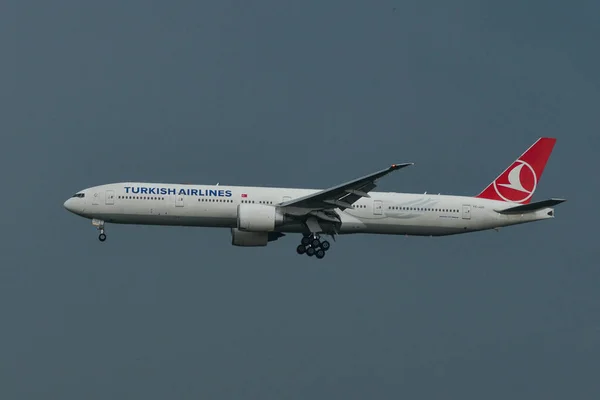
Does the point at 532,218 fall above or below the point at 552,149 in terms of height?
below

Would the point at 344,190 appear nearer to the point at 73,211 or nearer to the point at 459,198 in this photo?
the point at 459,198

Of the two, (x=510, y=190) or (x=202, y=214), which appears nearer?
(x=202, y=214)

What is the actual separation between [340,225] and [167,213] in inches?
376

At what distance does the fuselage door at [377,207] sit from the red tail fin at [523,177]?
7003 mm

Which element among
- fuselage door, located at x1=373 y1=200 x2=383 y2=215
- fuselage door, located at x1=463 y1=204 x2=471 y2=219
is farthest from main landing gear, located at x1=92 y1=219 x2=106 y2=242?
fuselage door, located at x1=463 y1=204 x2=471 y2=219

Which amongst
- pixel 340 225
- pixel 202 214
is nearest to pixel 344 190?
pixel 340 225

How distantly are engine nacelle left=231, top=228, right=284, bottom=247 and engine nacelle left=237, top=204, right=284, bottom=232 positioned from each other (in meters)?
2.68

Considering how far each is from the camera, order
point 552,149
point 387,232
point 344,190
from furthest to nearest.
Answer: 1. point 552,149
2. point 387,232
3. point 344,190

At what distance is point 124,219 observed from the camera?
6794 centimetres

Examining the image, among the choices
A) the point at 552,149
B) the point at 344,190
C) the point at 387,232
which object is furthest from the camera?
the point at 552,149

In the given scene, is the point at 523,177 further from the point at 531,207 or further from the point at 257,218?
the point at 257,218

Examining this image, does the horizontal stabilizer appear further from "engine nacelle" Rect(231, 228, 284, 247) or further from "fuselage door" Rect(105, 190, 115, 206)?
"fuselage door" Rect(105, 190, 115, 206)

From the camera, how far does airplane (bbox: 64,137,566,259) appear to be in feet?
220

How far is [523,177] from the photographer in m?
74.1
